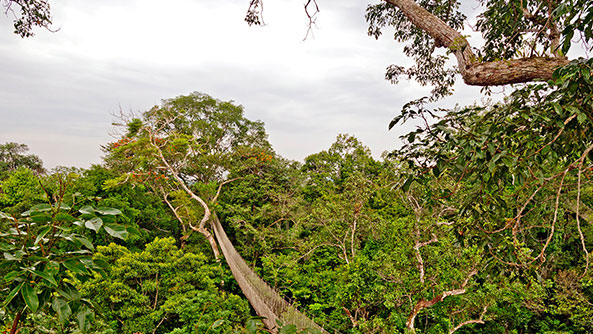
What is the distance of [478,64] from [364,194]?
4.11m

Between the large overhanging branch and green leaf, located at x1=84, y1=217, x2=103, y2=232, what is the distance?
152 centimetres

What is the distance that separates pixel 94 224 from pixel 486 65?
1.67 m

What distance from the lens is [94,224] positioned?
65cm

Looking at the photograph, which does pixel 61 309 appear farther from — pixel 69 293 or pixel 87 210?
pixel 87 210

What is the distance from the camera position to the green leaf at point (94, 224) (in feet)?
2.09

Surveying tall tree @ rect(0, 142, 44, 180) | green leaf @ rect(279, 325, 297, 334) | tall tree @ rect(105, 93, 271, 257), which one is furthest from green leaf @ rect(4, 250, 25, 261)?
tall tree @ rect(0, 142, 44, 180)

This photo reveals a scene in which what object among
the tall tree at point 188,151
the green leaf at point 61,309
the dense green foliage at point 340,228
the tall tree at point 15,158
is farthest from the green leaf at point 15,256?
the tall tree at point 15,158

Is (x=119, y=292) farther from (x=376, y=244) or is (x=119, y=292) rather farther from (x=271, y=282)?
(x=376, y=244)

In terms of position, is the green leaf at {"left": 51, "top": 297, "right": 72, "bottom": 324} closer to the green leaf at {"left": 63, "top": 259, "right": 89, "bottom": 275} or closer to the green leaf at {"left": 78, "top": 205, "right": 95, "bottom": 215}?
the green leaf at {"left": 63, "top": 259, "right": 89, "bottom": 275}

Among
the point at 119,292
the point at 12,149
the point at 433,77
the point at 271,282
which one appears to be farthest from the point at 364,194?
the point at 12,149

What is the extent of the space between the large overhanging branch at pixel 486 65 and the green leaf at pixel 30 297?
5.41 ft

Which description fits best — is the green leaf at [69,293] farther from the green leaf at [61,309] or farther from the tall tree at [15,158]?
the tall tree at [15,158]

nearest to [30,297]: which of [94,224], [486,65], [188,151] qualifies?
[94,224]

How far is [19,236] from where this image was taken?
71 centimetres
